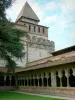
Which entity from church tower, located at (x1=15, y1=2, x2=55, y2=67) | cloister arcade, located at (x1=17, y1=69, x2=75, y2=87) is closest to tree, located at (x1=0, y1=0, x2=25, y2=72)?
cloister arcade, located at (x1=17, y1=69, x2=75, y2=87)

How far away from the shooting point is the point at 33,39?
33062 millimetres

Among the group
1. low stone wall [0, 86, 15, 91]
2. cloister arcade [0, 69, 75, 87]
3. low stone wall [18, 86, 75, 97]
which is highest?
cloister arcade [0, 69, 75, 87]

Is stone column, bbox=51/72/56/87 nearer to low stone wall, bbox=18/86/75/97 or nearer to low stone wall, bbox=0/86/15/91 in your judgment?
low stone wall, bbox=18/86/75/97

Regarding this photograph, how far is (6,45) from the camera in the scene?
53.4 ft

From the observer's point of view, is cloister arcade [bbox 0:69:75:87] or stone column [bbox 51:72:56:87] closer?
cloister arcade [bbox 0:69:75:87]

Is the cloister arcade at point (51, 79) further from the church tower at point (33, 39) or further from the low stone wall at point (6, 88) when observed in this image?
the church tower at point (33, 39)

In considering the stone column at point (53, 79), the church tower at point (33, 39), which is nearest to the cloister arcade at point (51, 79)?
the stone column at point (53, 79)

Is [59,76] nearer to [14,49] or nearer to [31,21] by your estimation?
[14,49]

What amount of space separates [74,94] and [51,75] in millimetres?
3679

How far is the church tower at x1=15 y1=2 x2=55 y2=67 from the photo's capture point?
32094mm

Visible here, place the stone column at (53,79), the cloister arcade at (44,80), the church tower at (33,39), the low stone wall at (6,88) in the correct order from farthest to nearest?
the church tower at (33,39), the low stone wall at (6,88), the stone column at (53,79), the cloister arcade at (44,80)

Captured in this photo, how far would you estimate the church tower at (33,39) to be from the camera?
3209 cm

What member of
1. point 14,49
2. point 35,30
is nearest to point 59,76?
point 14,49

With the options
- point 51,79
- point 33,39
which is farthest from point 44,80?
point 33,39
